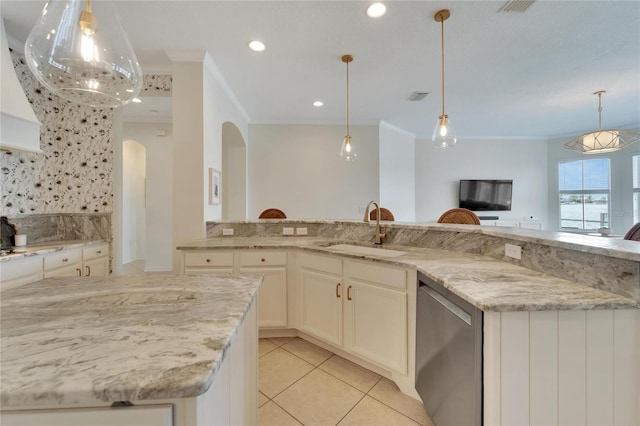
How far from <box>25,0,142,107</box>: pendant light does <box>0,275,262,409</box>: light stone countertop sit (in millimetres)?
944

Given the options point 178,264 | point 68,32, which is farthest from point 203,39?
point 178,264

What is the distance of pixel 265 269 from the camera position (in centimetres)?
237

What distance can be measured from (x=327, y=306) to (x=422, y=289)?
88 centimetres

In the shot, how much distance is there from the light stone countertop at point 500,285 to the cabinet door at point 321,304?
1.05ft

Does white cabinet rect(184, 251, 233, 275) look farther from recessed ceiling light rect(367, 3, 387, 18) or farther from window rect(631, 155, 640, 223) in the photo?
window rect(631, 155, 640, 223)

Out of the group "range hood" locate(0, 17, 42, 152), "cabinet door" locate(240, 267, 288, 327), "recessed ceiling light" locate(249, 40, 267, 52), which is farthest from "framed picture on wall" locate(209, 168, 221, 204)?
"range hood" locate(0, 17, 42, 152)

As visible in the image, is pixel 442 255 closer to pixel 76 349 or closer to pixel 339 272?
pixel 339 272

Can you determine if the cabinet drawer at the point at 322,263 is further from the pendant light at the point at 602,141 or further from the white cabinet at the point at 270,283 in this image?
the pendant light at the point at 602,141

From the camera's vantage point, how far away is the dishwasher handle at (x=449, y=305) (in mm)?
1151

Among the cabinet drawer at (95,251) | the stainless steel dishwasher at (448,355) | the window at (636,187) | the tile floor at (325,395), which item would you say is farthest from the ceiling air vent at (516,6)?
the window at (636,187)

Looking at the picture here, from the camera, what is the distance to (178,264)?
2629mm

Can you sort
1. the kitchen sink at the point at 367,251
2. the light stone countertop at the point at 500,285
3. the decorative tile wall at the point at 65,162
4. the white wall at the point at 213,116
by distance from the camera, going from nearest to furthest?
the light stone countertop at the point at 500,285
the kitchen sink at the point at 367,251
the decorative tile wall at the point at 65,162
the white wall at the point at 213,116

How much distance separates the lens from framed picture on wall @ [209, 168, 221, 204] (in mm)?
2879

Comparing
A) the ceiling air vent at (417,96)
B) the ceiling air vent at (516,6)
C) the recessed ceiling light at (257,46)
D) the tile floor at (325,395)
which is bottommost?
the tile floor at (325,395)
